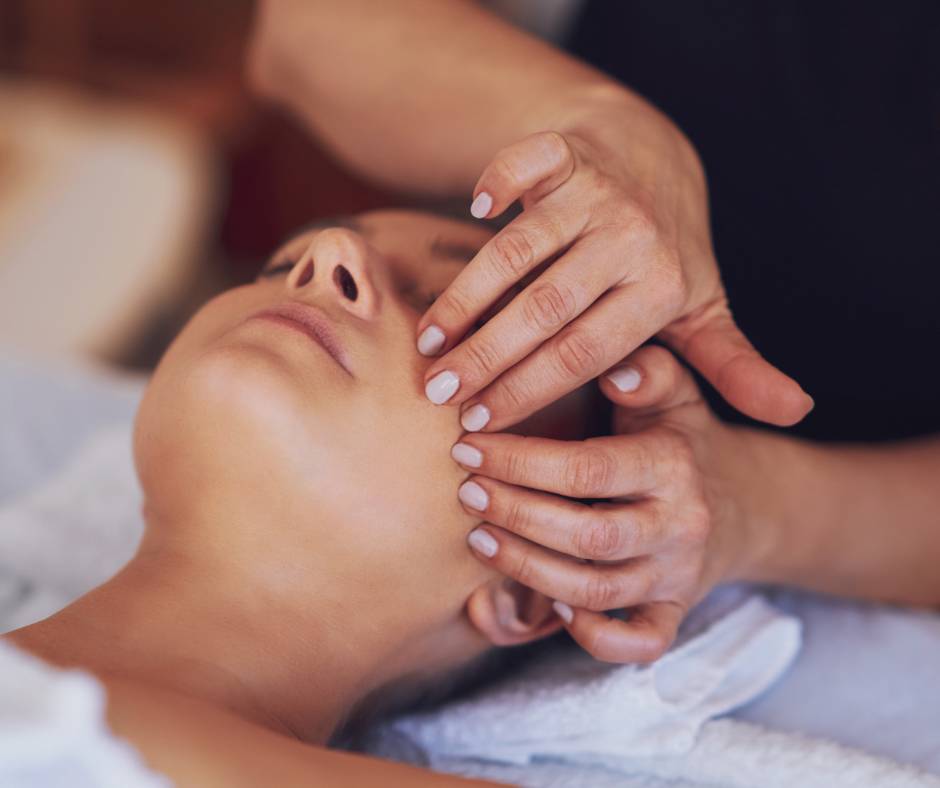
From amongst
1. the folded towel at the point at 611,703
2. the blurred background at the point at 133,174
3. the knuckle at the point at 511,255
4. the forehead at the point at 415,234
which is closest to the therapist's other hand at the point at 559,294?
the knuckle at the point at 511,255

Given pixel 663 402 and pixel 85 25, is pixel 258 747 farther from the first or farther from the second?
pixel 85 25

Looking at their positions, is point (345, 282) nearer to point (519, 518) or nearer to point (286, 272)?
point (286, 272)

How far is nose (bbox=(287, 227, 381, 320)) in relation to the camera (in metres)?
0.73

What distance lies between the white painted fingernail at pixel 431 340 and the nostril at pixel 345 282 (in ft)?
0.25

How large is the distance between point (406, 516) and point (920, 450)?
0.57 meters

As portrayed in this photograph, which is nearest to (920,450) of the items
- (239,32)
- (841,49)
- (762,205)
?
(762,205)

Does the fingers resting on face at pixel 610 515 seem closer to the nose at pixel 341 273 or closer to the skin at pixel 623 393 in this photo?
the skin at pixel 623 393

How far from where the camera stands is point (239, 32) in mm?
2598

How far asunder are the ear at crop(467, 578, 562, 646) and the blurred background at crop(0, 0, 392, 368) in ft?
2.36

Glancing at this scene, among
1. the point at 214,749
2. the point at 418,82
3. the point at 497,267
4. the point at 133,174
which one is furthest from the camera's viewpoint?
the point at 133,174

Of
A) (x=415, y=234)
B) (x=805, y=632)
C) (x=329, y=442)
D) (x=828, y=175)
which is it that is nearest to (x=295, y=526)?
(x=329, y=442)

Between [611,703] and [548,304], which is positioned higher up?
[548,304]

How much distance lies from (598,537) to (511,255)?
0.20 m

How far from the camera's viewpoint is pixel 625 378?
74 cm
